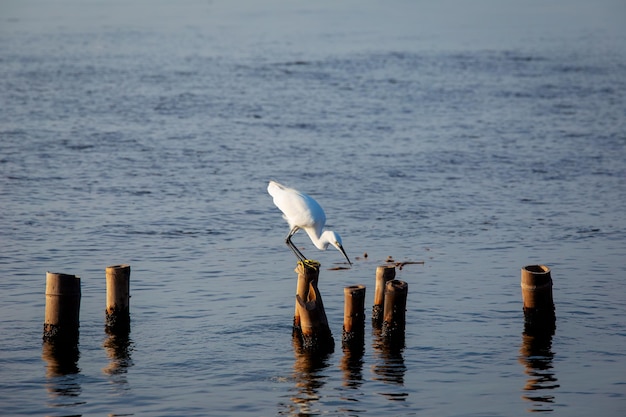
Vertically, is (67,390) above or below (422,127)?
below

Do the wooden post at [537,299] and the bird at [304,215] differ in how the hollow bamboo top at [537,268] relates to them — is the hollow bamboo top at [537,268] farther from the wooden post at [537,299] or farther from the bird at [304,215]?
the bird at [304,215]

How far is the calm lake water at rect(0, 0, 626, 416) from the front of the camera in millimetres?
12562

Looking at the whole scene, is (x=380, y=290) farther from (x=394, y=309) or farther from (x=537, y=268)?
(x=537, y=268)

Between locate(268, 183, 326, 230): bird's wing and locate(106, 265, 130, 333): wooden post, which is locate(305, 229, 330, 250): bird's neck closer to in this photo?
locate(268, 183, 326, 230): bird's wing

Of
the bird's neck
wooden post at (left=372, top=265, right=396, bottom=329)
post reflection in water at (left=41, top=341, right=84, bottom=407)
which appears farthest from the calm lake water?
the bird's neck

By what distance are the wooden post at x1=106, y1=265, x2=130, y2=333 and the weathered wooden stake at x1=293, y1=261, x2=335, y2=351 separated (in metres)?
2.35

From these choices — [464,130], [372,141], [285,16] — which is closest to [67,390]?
[372,141]

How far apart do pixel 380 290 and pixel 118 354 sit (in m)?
3.67

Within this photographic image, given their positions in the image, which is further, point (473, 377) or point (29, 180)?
point (29, 180)

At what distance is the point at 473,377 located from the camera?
12.8m

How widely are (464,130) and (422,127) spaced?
140 centimetres

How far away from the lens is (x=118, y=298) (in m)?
13.6

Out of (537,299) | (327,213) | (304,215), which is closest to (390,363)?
(537,299)

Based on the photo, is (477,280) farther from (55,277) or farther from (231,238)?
(55,277)
